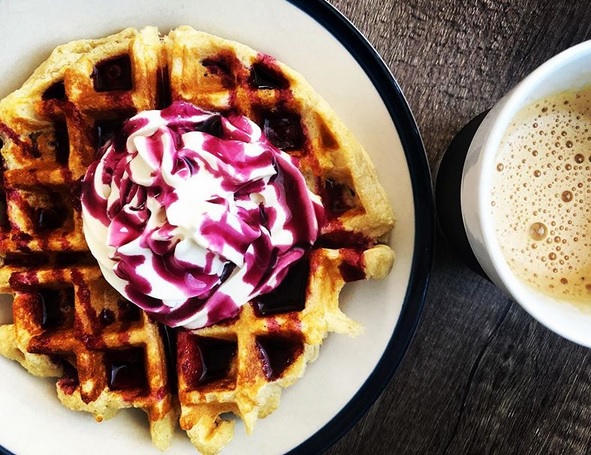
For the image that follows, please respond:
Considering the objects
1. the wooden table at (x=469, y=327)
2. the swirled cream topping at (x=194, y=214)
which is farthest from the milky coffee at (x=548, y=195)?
the swirled cream topping at (x=194, y=214)

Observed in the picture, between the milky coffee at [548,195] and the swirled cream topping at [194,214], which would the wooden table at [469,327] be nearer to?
the milky coffee at [548,195]

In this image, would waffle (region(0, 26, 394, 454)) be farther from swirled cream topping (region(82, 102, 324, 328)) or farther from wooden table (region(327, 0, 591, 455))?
wooden table (region(327, 0, 591, 455))

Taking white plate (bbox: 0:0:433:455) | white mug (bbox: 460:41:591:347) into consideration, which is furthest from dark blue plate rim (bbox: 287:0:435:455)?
white mug (bbox: 460:41:591:347)

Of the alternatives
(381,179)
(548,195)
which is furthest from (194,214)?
(548,195)

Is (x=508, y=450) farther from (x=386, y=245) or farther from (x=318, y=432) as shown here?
(x=386, y=245)

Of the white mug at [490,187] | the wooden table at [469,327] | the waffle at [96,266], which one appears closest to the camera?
the white mug at [490,187]

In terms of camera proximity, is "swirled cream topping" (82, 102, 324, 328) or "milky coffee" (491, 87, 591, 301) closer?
"swirled cream topping" (82, 102, 324, 328)

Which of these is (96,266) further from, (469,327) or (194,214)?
(469,327)
